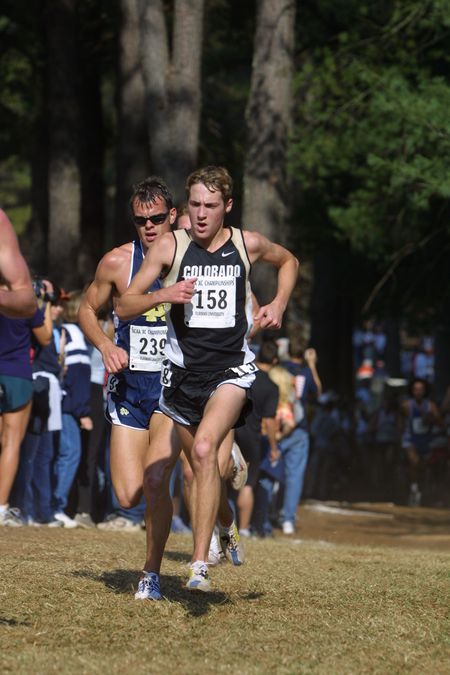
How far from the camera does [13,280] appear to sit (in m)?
6.46

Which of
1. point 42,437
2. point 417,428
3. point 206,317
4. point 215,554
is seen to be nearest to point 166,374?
point 206,317

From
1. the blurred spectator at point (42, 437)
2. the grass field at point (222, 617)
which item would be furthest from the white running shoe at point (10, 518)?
the grass field at point (222, 617)

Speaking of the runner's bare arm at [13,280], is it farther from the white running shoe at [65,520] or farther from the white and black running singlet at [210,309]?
the white running shoe at [65,520]

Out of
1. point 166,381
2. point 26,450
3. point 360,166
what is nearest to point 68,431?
point 26,450

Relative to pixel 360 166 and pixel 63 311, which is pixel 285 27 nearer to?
pixel 360 166

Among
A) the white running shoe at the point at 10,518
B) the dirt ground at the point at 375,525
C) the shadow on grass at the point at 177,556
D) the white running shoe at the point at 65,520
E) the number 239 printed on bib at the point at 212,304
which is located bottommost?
the dirt ground at the point at 375,525

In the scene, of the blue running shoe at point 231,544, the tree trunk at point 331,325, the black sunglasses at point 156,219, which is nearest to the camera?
the black sunglasses at point 156,219

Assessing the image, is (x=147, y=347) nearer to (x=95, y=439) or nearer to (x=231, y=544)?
(x=231, y=544)

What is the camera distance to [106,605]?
25.9ft

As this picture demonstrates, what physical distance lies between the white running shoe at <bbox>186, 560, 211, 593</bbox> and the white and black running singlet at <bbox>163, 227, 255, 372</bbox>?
1.06 m

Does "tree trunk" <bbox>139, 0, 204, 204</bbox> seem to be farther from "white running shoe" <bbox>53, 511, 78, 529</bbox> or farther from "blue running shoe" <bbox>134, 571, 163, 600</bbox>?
"blue running shoe" <bbox>134, 571, 163, 600</bbox>

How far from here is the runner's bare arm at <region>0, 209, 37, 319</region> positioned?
6.32m

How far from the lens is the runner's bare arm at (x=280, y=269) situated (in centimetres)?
807

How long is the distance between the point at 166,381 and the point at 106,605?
4.05 feet
